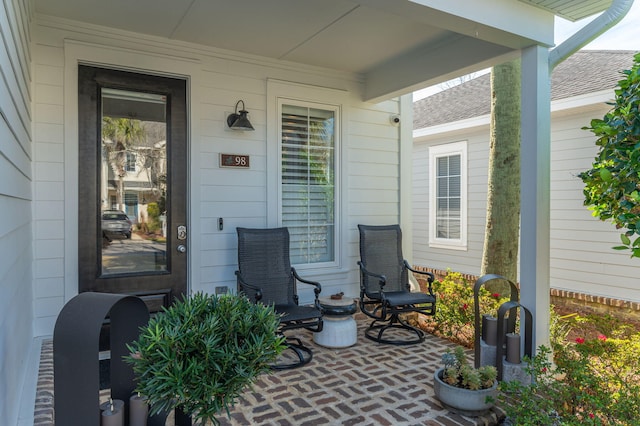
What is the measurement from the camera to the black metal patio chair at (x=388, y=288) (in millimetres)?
3887

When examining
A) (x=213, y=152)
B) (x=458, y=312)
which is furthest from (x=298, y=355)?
(x=213, y=152)

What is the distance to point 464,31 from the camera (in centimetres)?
290

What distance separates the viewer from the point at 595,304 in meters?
5.45

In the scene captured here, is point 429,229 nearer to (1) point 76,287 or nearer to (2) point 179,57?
(2) point 179,57

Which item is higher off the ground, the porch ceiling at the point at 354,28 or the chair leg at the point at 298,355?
the porch ceiling at the point at 354,28

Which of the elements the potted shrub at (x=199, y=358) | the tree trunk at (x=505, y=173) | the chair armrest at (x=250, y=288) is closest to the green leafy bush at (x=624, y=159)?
the potted shrub at (x=199, y=358)

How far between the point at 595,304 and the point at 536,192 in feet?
11.4

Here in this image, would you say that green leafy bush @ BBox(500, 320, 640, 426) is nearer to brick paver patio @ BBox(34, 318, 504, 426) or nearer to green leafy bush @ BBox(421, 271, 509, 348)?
brick paver patio @ BBox(34, 318, 504, 426)

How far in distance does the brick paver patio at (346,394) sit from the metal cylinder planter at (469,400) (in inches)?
1.5

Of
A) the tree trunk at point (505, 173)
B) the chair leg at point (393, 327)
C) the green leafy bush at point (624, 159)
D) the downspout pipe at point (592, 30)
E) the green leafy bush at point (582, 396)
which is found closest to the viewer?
the green leafy bush at point (624, 159)

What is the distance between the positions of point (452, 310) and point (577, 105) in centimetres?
365

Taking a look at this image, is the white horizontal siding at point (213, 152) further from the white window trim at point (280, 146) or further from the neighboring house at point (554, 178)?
the neighboring house at point (554, 178)

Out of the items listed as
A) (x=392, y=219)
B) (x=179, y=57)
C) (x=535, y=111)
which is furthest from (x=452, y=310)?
(x=179, y=57)

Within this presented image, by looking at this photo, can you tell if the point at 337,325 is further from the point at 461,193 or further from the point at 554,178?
the point at 461,193
